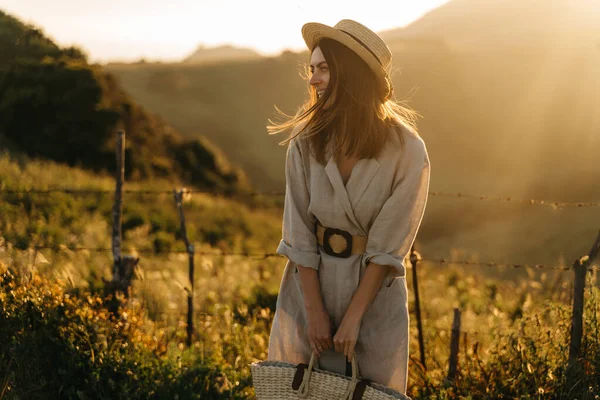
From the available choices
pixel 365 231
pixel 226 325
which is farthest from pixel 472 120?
pixel 365 231

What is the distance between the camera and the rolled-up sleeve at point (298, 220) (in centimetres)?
253

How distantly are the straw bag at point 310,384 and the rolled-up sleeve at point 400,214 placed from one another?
430 mm

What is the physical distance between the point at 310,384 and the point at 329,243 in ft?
1.81

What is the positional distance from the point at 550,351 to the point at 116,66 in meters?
57.8

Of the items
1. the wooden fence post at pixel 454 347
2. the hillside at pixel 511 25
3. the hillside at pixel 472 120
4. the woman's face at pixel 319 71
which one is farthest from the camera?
the hillside at pixel 511 25

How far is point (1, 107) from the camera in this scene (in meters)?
17.9

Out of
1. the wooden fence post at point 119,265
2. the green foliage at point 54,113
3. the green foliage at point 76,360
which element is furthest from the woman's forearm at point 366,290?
the green foliage at point 54,113

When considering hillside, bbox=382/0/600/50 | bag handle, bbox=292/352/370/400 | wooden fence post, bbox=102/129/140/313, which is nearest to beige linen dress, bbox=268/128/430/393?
bag handle, bbox=292/352/370/400

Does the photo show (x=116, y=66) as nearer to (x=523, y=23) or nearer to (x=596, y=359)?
(x=523, y=23)

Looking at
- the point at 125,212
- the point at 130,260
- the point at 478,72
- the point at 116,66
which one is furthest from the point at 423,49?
the point at 130,260

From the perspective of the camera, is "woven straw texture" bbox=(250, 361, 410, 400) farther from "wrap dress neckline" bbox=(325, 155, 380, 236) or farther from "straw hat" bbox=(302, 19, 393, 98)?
"straw hat" bbox=(302, 19, 393, 98)

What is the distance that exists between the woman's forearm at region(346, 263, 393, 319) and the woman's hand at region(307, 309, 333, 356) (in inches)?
4.4

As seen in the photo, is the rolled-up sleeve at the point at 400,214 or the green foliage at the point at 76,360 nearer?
the rolled-up sleeve at the point at 400,214

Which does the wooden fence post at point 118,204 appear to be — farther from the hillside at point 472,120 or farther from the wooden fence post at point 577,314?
the hillside at point 472,120
